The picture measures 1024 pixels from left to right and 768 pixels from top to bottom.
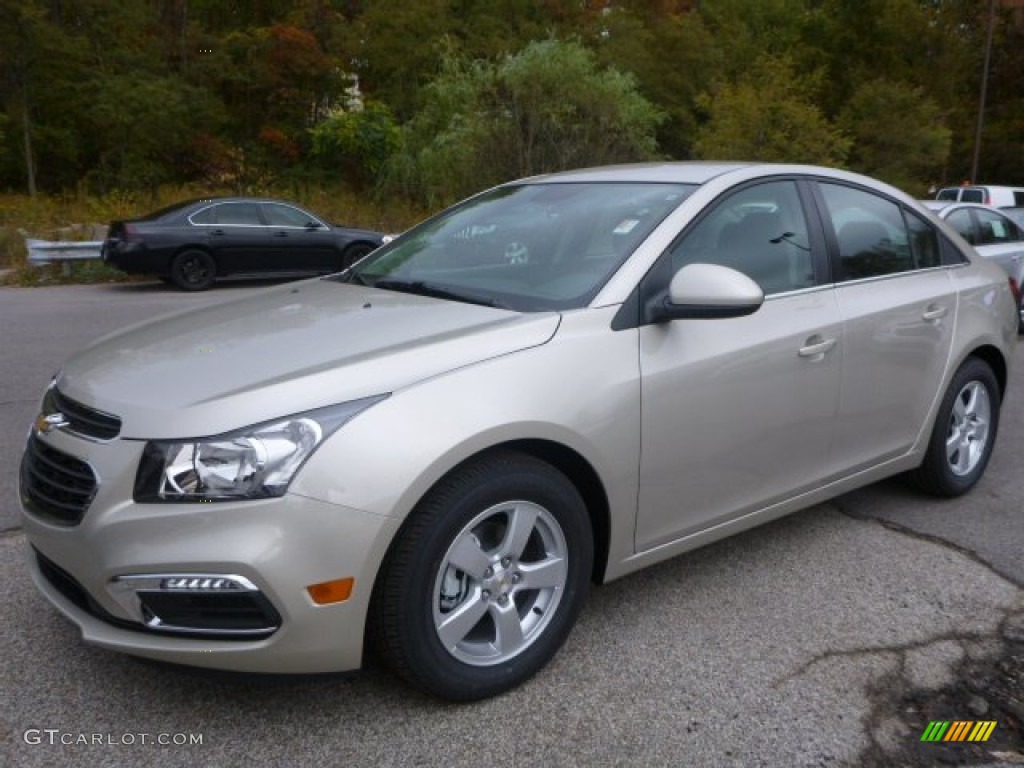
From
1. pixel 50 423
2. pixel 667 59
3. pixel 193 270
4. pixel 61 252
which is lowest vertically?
pixel 193 270

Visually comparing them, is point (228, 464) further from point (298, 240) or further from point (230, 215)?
point (298, 240)

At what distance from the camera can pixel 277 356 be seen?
2.81m

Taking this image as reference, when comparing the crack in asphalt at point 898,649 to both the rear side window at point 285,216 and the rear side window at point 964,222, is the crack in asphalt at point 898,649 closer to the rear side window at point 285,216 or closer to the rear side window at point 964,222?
the rear side window at point 964,222

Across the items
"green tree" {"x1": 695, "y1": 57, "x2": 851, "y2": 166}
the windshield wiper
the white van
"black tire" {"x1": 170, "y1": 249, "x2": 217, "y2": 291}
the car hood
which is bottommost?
"black tire" {"x1": 170, "y1": 249, "x2": 217, "y2": 291}

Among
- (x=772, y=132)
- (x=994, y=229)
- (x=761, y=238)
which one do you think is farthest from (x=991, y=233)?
(x=772, y=132)

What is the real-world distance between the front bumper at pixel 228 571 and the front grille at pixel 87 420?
0.05 metres

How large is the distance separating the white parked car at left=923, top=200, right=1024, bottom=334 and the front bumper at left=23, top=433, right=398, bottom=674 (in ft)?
29.2

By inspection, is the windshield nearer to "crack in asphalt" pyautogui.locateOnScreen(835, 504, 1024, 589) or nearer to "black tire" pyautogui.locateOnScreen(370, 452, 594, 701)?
"black tire" pyautogui.locateOnScreen(370, 452, 594, 701)

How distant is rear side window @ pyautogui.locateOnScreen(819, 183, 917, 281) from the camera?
13.3 ft

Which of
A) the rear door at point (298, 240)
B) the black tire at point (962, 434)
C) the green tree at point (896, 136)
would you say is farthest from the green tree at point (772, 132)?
the black tire at point (962, 434)

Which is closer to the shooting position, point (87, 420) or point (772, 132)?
point (87, 420)

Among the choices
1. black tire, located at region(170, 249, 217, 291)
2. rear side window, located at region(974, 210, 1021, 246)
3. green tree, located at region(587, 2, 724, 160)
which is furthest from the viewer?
green tree, located at region(587, 2, 724, 160)

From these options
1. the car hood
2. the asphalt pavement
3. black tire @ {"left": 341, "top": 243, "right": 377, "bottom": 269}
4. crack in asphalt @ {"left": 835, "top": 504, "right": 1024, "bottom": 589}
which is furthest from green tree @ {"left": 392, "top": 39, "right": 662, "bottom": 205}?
the car hood

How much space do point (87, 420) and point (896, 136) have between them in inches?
1148
